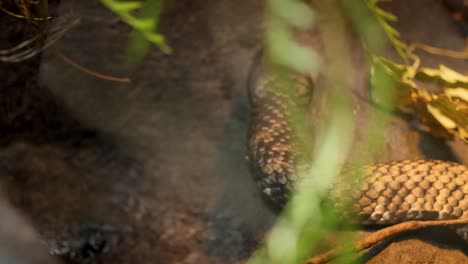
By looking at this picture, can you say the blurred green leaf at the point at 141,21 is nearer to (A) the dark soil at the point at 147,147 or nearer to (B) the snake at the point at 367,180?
(A) the dark soil at the point at 147,147

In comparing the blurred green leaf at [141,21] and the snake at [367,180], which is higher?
the blurred green leaf at [141,21]

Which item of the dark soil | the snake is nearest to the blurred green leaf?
the dark soil

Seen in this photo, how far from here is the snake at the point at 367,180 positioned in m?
1.51

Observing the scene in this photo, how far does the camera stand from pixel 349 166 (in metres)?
1.48

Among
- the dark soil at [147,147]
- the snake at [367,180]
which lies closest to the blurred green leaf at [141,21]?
the dark soil at [147,147]

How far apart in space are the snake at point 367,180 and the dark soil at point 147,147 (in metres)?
0.06

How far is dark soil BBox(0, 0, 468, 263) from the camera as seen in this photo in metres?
1.45

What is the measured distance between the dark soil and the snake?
0.06m

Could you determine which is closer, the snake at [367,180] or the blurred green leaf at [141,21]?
the blurred green leaf at [141,21]

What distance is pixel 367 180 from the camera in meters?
1.53

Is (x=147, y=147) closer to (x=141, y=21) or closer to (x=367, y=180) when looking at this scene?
(x=367, y=180)

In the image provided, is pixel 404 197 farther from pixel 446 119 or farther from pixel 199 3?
pixel 199 3

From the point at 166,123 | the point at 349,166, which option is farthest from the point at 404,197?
the point at 166,123

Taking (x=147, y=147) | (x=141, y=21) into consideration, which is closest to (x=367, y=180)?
(x=147, y=147)
